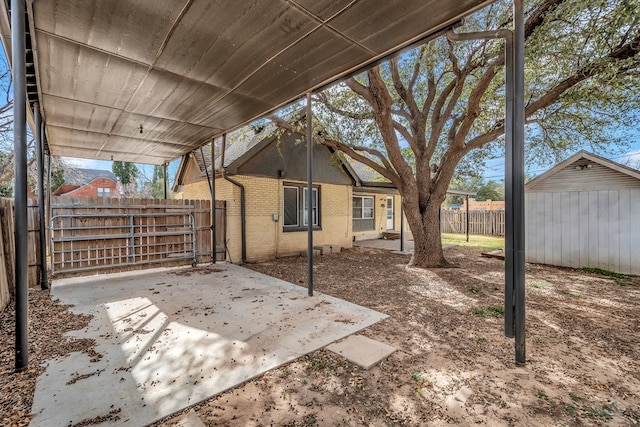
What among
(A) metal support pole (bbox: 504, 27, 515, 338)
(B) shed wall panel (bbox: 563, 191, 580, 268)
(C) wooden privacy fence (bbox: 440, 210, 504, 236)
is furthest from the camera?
(C) wooden privacy fence (bbox: 440, 210, 504, 236)

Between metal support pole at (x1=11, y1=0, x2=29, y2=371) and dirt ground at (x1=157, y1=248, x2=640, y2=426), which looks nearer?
dirt ground at (x1=157, y1=248, x2=640, y2=426)

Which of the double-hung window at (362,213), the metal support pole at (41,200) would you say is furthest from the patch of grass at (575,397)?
the double-hung window at (362,213)

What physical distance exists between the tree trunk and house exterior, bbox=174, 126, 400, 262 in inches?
146

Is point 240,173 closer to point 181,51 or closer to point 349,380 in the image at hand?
point 181,51

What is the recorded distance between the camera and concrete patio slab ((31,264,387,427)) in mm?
2270

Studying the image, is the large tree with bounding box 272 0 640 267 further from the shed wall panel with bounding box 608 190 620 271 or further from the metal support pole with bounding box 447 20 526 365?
the metal support pole with bounding box 447 20 526 365

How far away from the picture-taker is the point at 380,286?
5.93m

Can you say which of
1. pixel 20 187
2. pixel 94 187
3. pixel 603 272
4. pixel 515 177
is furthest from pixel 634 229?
pixel 94 187

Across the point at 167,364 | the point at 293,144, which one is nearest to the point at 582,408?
the point at 167,364

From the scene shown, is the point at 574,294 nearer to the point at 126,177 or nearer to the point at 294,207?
the point at 294,207

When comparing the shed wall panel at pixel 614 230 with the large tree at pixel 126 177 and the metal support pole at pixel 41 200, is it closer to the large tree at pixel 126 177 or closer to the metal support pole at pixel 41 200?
the metal support pole at pixel 41 200

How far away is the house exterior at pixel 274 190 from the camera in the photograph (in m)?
8.73

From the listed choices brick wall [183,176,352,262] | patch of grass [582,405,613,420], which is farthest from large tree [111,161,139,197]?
patch of grass [582,405,613,420]

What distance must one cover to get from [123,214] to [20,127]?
4618 millimetres
